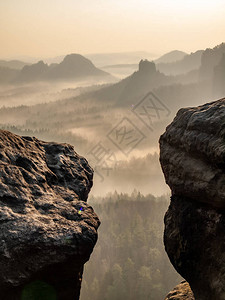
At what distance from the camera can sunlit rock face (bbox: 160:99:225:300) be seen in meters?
12.3

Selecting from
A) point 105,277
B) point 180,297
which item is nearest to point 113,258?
point 105,277

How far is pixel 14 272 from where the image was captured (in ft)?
38.7

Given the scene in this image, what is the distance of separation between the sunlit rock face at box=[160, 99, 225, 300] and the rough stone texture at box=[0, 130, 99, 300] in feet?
11.3

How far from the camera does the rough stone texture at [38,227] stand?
11.9m

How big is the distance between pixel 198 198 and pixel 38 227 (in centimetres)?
589

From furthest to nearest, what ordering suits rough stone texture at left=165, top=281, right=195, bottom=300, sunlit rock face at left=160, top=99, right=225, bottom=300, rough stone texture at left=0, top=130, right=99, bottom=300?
rough stone texture at left=165, top=281, right=195, bottom=300 → sunlit rock face at left=160, top=99, right=225, bottom=300 → rough stone texture at left=0, top=130, right=99, bottom=300

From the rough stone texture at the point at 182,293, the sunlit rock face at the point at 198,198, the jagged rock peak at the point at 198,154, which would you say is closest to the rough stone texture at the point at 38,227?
the sunlit rock face at the point at 198,198

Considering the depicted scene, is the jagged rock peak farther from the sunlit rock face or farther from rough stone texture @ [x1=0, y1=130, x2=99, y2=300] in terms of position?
rough stone texture @ [x1=0, y1=130, x2=99, y2=300]

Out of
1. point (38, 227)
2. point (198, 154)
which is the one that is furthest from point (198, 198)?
point (38, 227)

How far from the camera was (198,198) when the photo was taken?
13.6 metres

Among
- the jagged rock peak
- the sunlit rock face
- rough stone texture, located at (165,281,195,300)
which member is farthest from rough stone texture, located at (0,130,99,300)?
rough stone texture, located at (165,281,195,300)

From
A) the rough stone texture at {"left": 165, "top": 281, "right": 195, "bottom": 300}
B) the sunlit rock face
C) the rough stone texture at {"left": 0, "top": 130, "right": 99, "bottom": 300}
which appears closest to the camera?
the rough stone texture at {"left": 0, "top": 130, "right": 99, "bottom": 300}

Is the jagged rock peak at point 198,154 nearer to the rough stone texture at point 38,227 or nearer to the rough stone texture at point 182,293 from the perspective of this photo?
the rough stone texture at point 38,227

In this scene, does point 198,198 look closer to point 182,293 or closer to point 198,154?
point 198,154
